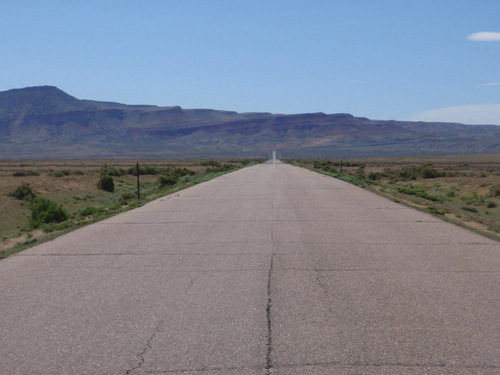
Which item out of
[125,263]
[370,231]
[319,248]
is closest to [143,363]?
[125,263]

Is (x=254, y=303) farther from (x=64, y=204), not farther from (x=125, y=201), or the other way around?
(x=64, y=204)

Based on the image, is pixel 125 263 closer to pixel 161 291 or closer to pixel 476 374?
pixel 161 291

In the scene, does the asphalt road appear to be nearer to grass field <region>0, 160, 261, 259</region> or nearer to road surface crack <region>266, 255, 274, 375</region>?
road surface crack <region>266, 255, 274, 375</region>

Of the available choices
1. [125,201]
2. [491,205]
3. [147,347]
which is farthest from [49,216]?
[491,205]

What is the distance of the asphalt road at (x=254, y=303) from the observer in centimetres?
534

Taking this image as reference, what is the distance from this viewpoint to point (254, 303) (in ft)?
23.5

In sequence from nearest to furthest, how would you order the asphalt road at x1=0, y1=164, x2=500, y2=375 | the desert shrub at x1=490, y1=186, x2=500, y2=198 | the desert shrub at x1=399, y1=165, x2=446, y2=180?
the asphalt road at x1=0, y1=164, x2=500, y2=375 < the desert shrub at x1=490, y1=186, x2=500, y2=198 < the desert shrub at x1=399, y1=165, x2=446, y2=180

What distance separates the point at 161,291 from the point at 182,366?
273 cm

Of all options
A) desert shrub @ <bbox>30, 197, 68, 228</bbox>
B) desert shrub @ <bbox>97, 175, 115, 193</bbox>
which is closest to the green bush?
desert shrub @ <bbox>30, 197, 68, 228</bbox>

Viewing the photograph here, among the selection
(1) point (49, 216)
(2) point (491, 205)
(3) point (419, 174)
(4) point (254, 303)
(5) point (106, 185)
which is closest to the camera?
(4) point (254, 303)

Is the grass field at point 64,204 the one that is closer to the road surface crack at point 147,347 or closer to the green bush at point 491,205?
the road surface crack at point 147,347

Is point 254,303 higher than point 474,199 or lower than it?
higher

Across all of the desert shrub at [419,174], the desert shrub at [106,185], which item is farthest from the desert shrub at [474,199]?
the desert shrub at [106,185]

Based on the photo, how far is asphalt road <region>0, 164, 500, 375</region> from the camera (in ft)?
17.5
